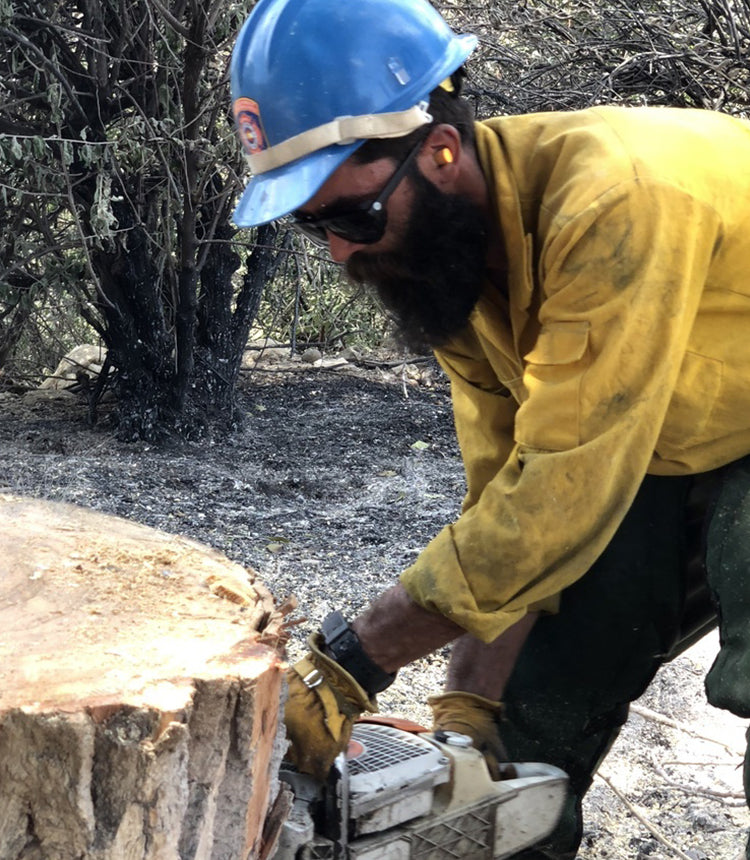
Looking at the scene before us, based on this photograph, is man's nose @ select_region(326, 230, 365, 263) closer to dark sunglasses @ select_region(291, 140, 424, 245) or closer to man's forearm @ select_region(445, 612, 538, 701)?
dark sunglasses @ select_region(291, 140, 424, 245)

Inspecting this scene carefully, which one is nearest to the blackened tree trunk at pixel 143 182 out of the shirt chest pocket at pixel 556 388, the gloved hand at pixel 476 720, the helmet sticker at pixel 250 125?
the helmet sticker at pixel 250 125

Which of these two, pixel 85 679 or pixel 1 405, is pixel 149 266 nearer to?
pixel 1 405

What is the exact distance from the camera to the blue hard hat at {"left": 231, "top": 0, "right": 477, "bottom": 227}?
1782mm

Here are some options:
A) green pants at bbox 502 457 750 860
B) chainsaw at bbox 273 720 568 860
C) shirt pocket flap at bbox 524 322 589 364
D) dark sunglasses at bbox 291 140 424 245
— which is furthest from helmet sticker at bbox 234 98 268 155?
chainsaw at bbox 273 720 568 860

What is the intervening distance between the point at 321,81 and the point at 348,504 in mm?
2811

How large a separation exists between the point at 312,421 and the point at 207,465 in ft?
2.85

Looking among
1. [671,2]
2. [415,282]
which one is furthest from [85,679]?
[671,2]

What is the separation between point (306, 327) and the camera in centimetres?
690

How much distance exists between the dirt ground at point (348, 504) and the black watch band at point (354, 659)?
0.95 meters

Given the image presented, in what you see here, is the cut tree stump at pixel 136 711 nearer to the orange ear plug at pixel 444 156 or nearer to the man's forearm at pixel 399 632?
the man's forearm at pixel 399 632

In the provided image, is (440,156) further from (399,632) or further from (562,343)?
(399,632)

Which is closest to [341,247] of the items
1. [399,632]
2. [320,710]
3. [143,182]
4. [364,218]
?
[364,218]

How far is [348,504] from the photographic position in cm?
445

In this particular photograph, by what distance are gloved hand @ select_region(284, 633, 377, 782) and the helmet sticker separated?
0.88 meters
